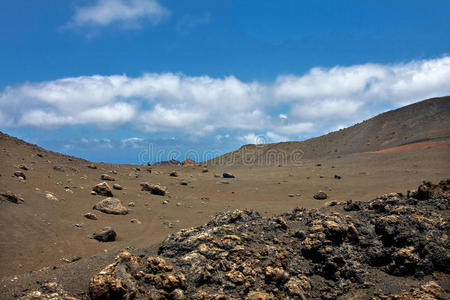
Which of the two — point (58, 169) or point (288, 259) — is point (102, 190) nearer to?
point (58, 169)

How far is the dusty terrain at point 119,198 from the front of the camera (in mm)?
7484

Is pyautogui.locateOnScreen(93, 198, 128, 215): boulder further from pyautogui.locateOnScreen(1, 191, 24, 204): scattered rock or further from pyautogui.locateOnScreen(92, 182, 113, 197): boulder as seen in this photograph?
pyautogui.locateOnScreen(1, 191, 24, 204): scattered rock

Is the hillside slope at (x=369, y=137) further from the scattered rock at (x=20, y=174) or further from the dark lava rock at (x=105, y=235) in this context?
the dark lava rock at (x=105, y=235)

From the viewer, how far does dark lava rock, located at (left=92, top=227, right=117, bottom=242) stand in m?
9.59

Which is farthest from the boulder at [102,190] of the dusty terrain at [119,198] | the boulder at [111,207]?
the boulder at [111,207]

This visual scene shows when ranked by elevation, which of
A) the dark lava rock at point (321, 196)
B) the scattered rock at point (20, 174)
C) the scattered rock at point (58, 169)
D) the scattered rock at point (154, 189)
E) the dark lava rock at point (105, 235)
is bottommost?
the dark lava rock at point (105, 235)

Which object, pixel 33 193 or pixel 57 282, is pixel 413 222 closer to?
pixel 57 282

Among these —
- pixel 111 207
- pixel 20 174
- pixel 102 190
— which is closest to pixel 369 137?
pixel 102 190

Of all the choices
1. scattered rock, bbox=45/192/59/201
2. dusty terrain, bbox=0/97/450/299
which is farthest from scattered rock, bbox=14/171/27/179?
scattered rock, bbox=45/192/59/201

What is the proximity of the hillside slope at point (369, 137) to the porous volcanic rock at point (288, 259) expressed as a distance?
103 feet

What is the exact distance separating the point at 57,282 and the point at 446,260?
577 cm

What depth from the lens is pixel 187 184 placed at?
19.4 m

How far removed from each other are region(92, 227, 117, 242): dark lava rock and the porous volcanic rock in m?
4.88

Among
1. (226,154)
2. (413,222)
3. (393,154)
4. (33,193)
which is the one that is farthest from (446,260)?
(226,154)
